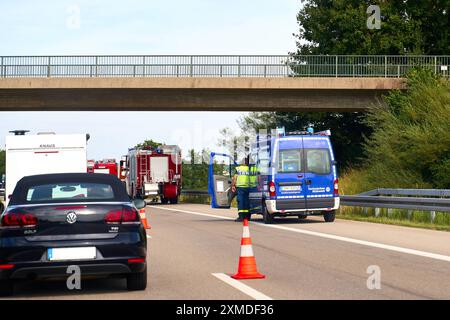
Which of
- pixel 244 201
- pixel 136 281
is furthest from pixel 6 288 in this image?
pixel 244 201

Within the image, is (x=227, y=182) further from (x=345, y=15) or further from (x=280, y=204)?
(x=345, y=15)

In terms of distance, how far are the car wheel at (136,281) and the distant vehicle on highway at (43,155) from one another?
44.2 ft

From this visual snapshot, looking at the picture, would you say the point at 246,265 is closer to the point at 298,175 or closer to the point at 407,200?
the point at 298,175

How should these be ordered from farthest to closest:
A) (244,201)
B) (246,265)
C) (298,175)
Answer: (244,201)
(298,175)
(246,265)

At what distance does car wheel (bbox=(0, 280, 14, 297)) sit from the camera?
1085 cm

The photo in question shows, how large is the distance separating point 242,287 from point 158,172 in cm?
3866

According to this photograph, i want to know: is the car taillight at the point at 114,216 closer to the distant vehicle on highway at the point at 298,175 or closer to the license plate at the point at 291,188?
the distant vehicle on highway at the point at 298,175

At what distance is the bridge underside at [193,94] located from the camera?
154 ft

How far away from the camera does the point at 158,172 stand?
49906mm

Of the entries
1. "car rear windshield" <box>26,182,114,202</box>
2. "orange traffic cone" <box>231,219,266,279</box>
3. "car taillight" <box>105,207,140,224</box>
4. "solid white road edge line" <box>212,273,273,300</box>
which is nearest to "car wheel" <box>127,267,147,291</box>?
"car taillight" <box>105,207,140,224</box>

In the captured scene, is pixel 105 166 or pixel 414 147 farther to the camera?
pixel 105 166

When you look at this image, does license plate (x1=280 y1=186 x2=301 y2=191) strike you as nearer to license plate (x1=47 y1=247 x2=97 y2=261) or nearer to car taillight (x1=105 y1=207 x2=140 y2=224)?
car taillight (x1=105 y1=207 x2=140 y2=224)

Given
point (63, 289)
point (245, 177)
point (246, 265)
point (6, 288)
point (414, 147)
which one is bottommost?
point (63, 289)

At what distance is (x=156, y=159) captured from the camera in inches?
1965
